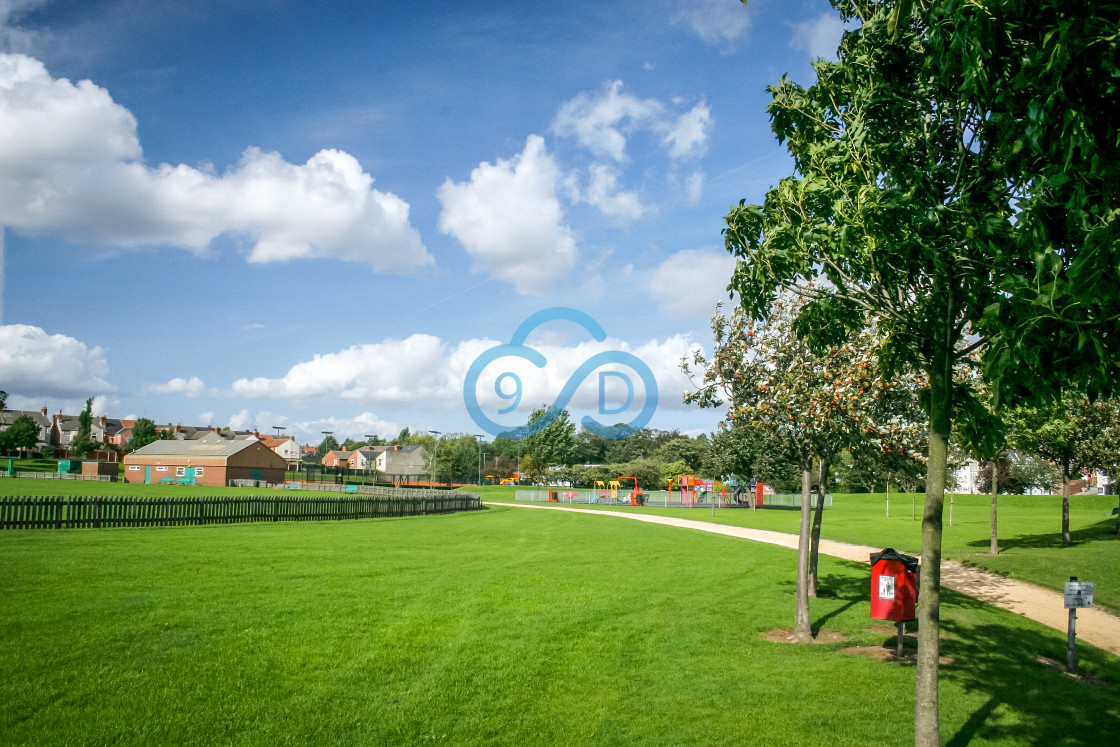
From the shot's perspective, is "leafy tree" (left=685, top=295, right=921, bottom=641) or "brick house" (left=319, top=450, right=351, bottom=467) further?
"brick house" (left=319, top=450, right=351, bottom=467)

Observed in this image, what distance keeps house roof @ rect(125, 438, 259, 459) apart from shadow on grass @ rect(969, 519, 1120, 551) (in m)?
65.6

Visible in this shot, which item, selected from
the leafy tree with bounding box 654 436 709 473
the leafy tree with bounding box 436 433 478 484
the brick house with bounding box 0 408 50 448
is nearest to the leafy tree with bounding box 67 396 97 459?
the brick house with bounding box 0 408 50 448

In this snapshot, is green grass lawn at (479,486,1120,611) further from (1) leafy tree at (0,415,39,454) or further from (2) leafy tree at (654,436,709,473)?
(1) leafy tree at (0,415,39,454)

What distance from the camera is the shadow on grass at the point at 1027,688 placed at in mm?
7143

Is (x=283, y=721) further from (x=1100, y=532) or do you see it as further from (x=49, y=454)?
(x=49, y=454)

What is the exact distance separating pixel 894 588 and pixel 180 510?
26012 millimetres

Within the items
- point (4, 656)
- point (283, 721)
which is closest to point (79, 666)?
point (4, 656)

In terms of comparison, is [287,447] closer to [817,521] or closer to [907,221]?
[817,521]

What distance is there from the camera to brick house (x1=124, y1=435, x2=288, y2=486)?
227 ft

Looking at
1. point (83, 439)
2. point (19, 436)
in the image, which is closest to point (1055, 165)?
point (19, 436)

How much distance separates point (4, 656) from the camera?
7.85 metres

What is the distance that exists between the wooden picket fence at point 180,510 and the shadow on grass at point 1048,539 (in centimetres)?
2691

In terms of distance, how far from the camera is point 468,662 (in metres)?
8.99

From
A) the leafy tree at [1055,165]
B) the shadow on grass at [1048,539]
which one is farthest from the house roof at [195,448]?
the leafy tree at [1055,165]
